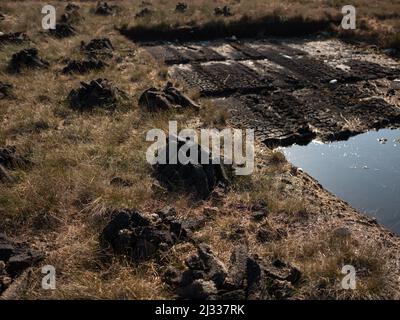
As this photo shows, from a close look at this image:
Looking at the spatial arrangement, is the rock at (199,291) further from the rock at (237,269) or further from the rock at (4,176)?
the rock at (4,176)

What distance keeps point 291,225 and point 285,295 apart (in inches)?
45.7

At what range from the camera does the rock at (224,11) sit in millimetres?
14719

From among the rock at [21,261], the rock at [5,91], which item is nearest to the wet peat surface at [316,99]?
the rock at [5,91]

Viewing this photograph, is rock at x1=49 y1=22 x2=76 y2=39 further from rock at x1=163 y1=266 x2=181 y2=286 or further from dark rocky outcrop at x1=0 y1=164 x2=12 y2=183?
rock at x1=163 y1=266 x2=181 y2=286

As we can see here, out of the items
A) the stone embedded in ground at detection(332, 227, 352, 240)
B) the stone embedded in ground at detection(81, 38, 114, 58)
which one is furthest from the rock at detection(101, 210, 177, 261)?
the stone embedded in ground at detection(81, 38, 114, 58)

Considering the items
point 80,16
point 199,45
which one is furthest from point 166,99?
point 80,16

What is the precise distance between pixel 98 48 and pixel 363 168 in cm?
744

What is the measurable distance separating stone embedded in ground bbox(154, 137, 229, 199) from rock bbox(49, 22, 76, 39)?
8426 millimetres

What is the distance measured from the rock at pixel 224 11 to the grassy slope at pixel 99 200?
22.7 feet

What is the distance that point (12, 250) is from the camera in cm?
405

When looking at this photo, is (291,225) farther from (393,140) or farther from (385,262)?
(393,140)

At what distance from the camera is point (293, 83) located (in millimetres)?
9555

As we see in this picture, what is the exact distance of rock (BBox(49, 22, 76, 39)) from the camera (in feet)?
41.0

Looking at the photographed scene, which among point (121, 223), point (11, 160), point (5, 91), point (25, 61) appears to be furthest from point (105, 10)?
point (121, 223)
